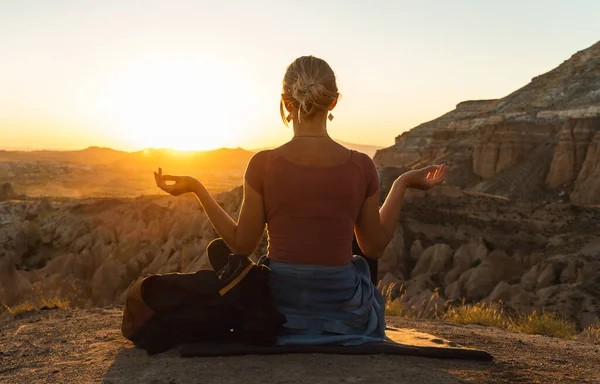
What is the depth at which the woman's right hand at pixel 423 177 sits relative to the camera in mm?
3607

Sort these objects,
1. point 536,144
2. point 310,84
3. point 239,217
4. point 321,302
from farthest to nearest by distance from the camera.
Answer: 1. point 536,144
2. point 321,302
3. point 239,217
4. point 310,84

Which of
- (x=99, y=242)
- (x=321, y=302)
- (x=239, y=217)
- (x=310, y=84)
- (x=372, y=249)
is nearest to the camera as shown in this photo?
(x=310, y=84)

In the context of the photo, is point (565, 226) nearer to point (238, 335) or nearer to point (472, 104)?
point (238, 335)

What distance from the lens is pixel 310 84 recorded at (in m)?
3.06

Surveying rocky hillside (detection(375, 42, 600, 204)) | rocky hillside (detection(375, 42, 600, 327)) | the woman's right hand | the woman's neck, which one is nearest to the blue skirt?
the woman's right hand

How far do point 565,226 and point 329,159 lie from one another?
1735 cm

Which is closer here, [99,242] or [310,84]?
[310,84]

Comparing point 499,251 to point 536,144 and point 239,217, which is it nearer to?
point 239,217

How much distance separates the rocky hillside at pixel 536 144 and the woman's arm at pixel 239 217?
35.6 meters

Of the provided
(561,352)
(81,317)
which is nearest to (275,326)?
(561,352)

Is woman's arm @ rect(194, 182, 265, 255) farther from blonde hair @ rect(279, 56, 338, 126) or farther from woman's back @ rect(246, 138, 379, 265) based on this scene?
blonde hair @ rect(279, 56, 338, 126)

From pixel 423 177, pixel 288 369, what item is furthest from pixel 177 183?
pixel 423 177

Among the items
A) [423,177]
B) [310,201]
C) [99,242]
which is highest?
[423,177]

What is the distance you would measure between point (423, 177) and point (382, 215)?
42 centimetres
